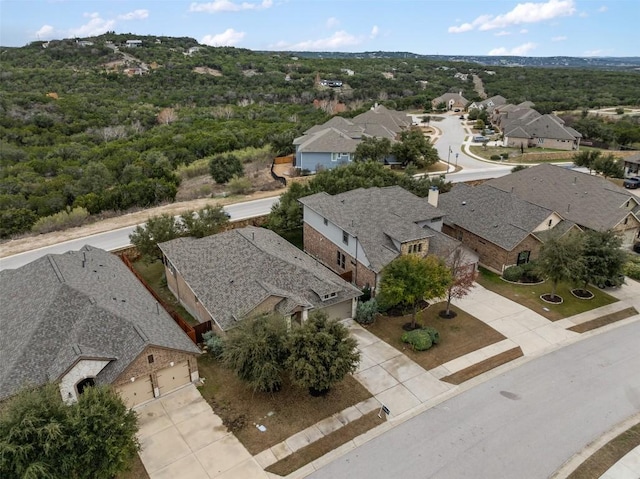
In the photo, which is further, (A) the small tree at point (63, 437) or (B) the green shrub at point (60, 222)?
(B) the green shrub at point (60, 222)

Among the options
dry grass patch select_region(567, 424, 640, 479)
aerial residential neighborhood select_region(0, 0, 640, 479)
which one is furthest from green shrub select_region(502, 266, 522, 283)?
dry grass patch select_region(567, 424, 640, 479)

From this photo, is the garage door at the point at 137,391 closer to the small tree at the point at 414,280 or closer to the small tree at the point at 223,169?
the small tree at the point at 414,280

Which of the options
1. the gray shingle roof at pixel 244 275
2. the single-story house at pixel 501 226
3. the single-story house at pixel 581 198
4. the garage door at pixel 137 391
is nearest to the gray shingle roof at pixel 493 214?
the single-story house at pixel 501 226

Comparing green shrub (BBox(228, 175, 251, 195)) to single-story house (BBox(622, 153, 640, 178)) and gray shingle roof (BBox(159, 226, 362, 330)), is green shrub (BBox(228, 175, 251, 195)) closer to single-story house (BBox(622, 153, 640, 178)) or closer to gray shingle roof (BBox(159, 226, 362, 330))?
gray shingle roof (BBox(159, 226, 362, 330))

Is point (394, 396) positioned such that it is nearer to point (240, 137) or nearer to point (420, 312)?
point (420, 312)

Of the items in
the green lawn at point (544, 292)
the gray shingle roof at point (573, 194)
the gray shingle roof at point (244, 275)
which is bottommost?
the green lawn at point (544, 292)

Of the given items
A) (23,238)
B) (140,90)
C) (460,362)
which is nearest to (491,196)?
(460,362)

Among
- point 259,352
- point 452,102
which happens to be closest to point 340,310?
point 259,352
